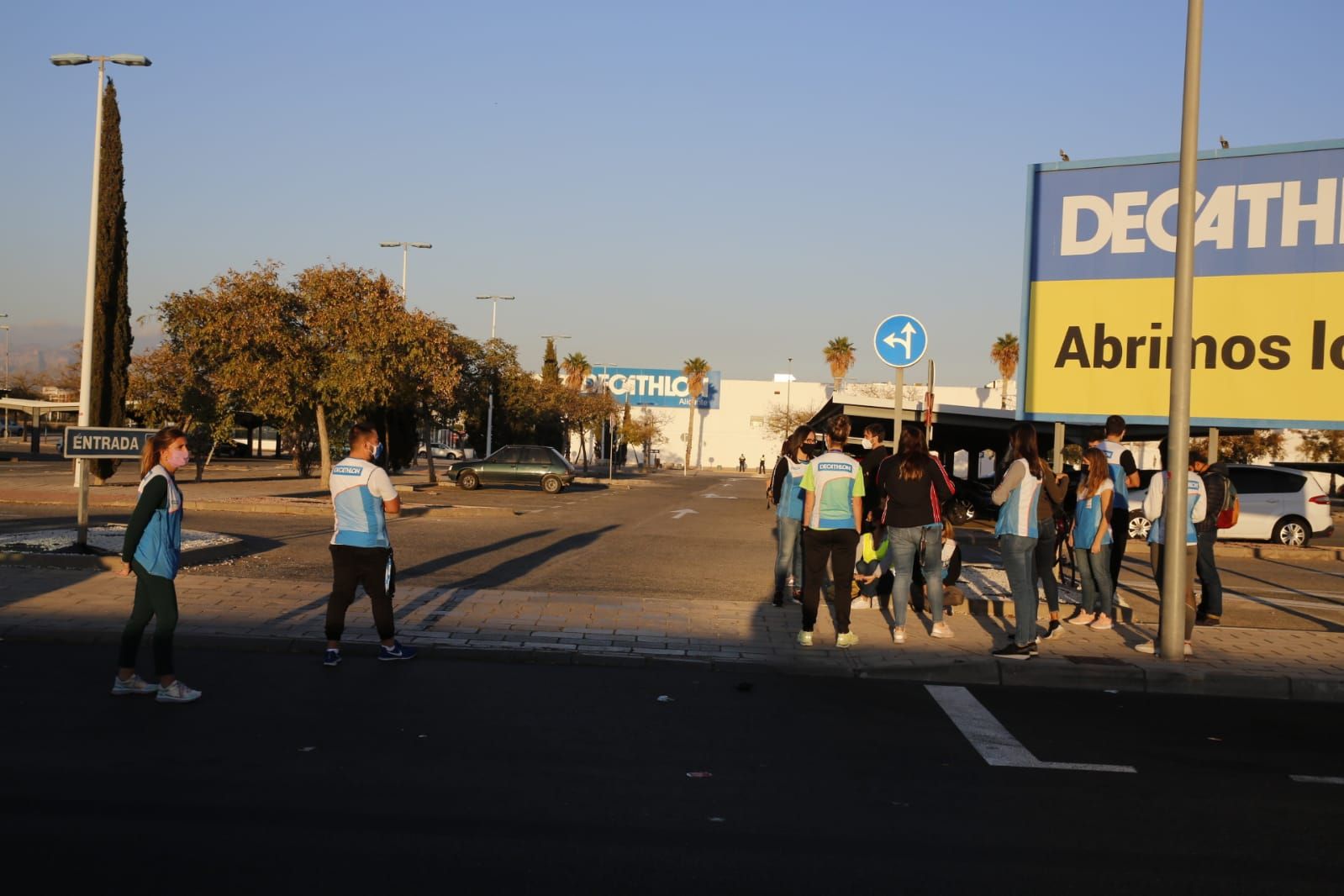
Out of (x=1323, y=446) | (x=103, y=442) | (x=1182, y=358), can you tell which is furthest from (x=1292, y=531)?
(x=1323, y=446)

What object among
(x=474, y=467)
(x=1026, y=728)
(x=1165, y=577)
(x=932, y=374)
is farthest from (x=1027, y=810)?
(x=474, y=467)

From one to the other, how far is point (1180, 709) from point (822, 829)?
4.18m

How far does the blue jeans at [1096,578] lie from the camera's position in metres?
10.9

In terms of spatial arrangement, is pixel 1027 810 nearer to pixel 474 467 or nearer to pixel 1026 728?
pixel 1026 728

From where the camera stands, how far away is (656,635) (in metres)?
9.81

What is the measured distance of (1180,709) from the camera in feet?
26.6

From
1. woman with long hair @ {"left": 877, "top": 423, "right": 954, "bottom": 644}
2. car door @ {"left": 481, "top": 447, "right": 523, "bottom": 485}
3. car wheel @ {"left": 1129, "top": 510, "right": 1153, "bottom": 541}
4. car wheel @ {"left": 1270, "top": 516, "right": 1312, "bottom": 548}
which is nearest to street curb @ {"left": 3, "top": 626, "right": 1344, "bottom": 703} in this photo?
woman with long hair @ {"left": 877, "top": 423, "right": 954, "bottom": 644}

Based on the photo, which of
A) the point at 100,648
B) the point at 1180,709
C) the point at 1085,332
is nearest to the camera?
the point at 1180,709

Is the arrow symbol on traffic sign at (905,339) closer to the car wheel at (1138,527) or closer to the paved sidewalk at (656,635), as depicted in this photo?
the paved sidewalk at (656,635)

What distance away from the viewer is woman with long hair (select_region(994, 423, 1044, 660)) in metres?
9.33

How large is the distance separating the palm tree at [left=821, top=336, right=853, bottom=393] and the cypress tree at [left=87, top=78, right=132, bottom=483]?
196ft

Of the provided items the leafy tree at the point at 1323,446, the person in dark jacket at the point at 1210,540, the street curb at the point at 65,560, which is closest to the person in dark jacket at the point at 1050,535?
the person in dark jacket at the point at 1210,540

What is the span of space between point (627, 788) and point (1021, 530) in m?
5.00

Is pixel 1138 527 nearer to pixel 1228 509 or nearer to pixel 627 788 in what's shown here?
pixel 1228 509
